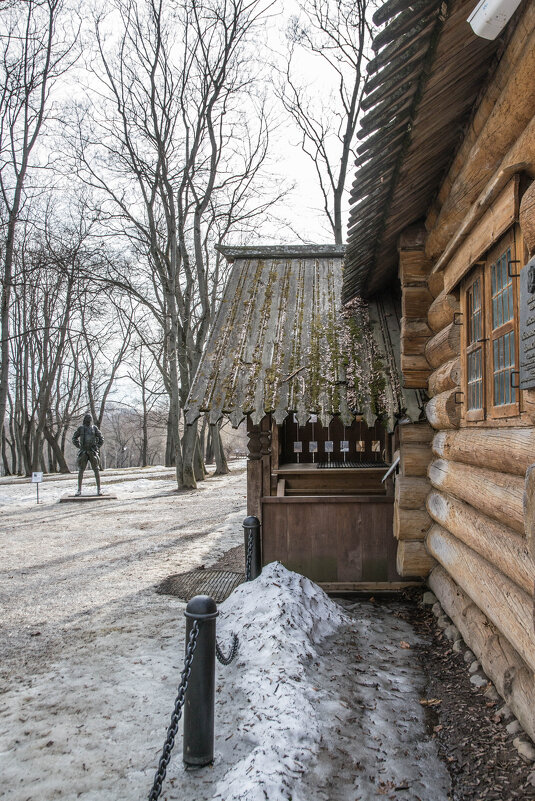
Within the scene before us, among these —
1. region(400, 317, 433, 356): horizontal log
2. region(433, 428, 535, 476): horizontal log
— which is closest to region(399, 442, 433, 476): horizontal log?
region(433, 428, 535, 476): horizontal log

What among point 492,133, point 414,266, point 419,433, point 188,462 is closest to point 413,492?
point 419,433

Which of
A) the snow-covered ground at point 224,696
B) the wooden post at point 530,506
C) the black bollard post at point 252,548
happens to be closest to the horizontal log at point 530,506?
the wooden post at point 530,506

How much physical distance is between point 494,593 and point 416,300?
128 inches

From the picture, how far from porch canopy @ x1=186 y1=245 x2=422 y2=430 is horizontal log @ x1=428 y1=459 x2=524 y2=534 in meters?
1.17

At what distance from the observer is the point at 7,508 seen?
1491 cm

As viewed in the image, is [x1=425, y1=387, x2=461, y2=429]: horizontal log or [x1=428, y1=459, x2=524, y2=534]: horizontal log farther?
[x1=425, y1=387, x2=461, y2=429]: horizontal log

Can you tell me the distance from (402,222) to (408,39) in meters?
2.73

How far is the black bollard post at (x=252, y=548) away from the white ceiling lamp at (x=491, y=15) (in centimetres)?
479

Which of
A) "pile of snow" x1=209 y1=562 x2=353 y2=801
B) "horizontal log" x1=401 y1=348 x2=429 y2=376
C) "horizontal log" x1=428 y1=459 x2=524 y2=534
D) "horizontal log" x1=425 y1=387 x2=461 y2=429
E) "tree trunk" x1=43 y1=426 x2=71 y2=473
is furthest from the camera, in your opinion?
"tree trunk" x1=43 y1=426 x2=71 y2=473

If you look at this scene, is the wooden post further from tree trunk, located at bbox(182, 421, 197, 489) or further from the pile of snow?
tree trunk, located at bbox(182, 421, 197, 489)

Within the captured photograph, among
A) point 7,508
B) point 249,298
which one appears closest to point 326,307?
point 249,298

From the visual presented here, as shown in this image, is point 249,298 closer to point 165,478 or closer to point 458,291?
point 458,291

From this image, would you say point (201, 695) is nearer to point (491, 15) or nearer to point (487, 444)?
point (487, 444)

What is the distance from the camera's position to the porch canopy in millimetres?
6387
